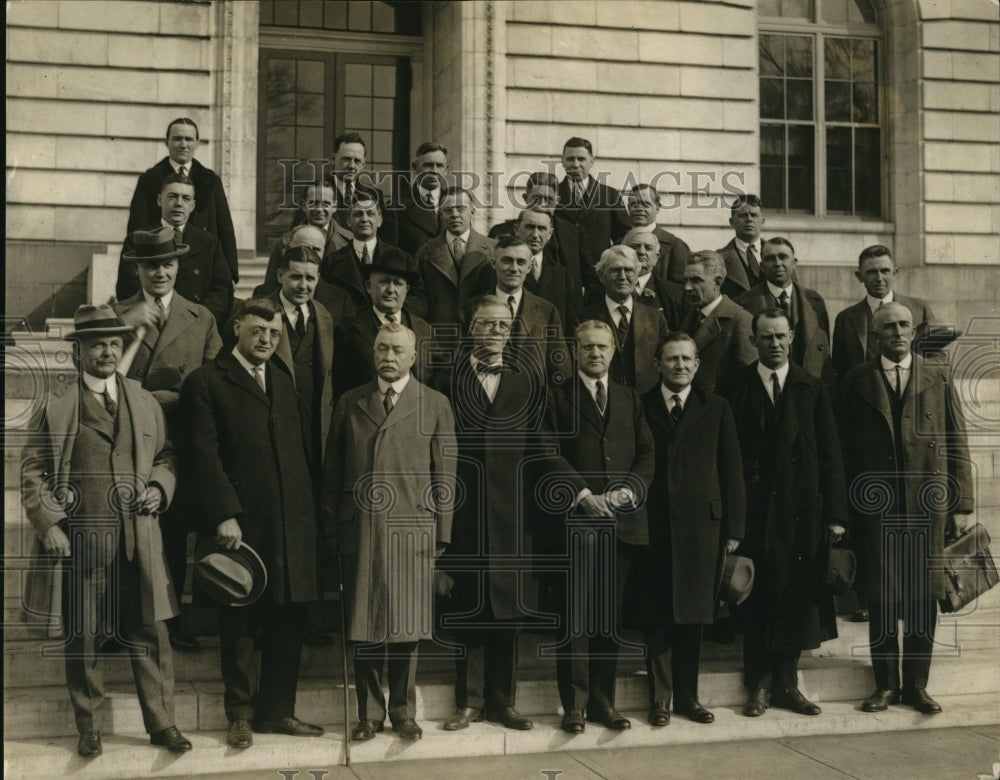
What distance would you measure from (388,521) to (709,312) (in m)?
2.45

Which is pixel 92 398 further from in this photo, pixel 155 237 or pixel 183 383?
pixel 155 237

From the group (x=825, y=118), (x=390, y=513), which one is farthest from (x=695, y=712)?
(x=825, y=118)

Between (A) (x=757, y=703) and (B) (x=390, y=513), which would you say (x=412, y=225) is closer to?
(B) (x=390, y=513)

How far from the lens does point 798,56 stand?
1188cm

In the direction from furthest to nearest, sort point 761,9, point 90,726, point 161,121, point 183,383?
point 761,9 < point 161,121 < point 183,383 < point 90,726

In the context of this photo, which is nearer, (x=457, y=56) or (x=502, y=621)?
(x=502, y=621)

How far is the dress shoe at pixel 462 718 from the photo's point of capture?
6.27 metres

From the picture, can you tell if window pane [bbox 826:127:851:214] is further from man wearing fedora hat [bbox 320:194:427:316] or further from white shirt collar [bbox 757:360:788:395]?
man wearing fedora hat [bbox 320:194:427:316]

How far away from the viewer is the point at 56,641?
5977 mm

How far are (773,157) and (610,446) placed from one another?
5860 millimetres

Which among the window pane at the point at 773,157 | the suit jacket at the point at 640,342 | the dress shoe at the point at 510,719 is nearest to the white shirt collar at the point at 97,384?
the dress shoe at the point at 510,719

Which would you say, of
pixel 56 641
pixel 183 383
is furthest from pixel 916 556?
pixel 56 641

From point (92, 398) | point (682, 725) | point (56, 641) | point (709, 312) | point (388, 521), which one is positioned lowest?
point (682, 725)

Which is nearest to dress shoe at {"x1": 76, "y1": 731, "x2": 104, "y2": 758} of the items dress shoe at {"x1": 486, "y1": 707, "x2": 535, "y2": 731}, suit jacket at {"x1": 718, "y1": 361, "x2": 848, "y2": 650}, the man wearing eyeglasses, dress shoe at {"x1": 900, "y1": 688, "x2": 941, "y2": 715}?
dress shoe at {"x1": 486, "y1": 707, "x2": 535, "y2": 731}
